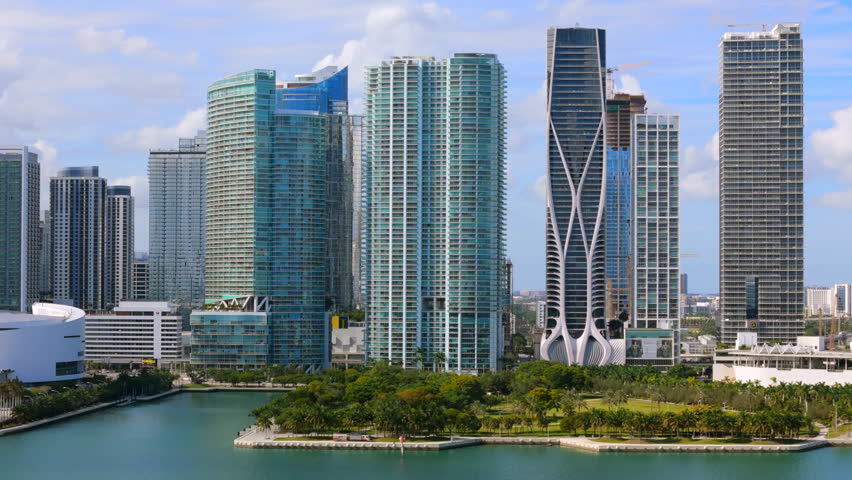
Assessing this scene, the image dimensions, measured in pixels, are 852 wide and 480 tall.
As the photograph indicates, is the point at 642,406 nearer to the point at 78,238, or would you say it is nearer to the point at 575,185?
the point at 575,185

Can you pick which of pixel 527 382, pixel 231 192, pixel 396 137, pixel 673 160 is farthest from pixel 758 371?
pixel 231 192

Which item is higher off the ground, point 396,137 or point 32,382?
point 396,137

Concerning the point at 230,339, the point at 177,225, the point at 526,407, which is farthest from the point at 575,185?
the point at 177,225

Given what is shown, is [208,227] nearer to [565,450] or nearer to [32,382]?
[32,382]

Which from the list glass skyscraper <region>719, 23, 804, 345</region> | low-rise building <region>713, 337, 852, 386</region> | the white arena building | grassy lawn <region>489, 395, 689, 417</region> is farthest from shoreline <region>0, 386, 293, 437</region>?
glass skyscraper <region>719, 23, 804, 345</region>

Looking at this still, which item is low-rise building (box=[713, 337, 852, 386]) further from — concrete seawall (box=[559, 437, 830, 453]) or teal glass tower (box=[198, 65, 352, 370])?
teal glass tower (box=[198, 65, 352, 370])

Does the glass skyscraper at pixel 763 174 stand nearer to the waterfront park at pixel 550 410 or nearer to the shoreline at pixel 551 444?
the waterfront park at pixel 550 410
